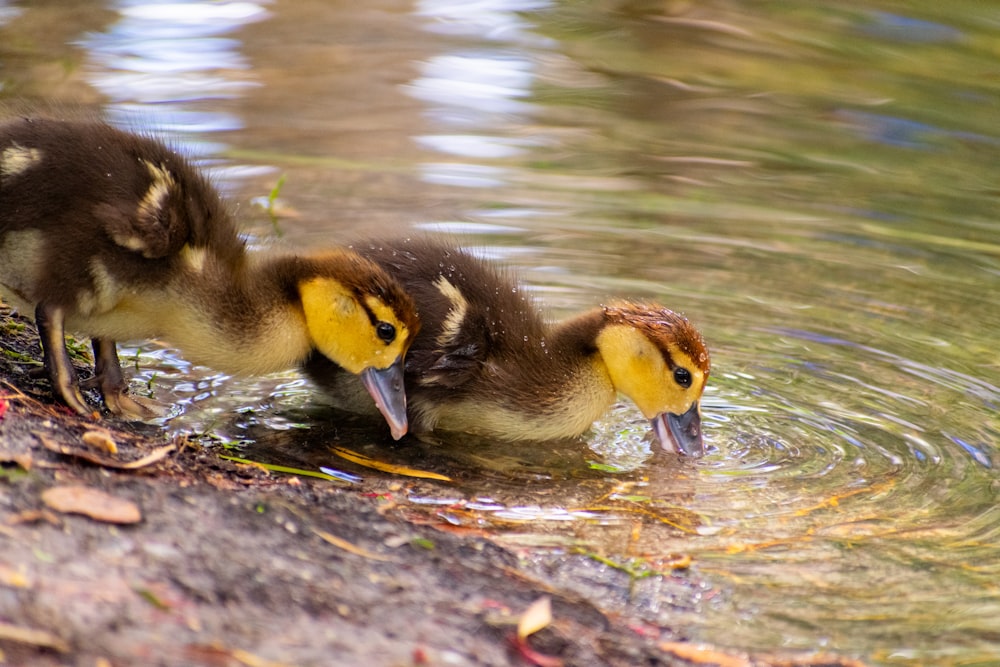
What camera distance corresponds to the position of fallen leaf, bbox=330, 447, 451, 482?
468 cm

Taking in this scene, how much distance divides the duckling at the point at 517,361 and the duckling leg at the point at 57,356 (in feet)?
3.14

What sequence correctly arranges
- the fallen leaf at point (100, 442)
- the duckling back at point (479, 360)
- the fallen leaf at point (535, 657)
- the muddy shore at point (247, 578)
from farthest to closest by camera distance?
the duckling back at point (479, 360) → the fallen leaf at point (100, 442) → the fallen leaf at point (535, 657) → the muddy shore at point (247, 578)

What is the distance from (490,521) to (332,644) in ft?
4.66

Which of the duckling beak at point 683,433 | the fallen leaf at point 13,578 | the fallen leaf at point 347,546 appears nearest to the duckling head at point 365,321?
the duckling beak at point 683,433

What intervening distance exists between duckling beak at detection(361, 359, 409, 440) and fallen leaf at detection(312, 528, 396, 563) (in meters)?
1.33

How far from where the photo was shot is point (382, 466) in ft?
15.6

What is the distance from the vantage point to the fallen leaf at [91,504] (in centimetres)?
317

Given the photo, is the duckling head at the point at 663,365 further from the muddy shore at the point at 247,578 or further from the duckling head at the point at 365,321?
the muddy shore at the point at 247,578

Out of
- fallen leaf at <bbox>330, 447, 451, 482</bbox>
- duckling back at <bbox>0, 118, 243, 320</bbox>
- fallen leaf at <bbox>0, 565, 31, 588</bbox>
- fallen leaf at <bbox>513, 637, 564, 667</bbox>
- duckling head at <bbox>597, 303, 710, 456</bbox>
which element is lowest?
fallen leaf at <bbox>330, 447, 451, 482</bbox>

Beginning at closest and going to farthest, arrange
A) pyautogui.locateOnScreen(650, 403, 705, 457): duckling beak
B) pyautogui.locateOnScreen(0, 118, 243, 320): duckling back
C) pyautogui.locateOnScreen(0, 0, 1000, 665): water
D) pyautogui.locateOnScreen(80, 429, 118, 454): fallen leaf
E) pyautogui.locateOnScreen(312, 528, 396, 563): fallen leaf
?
pyautogui.locateOnScreen(312, 528, 396, 563): fallen leaf → pyautogui.locateOnScreen(80, 429, 118, 454): fallen leaf → pyautogui.locateOnScreen(0, 0, 1000, 665): water → pyautogui.locateOnScreen(0, 118, 243, 320): duckling back → pyautogui.locateOnScreen(650, 403, 705, 457): duckling beak

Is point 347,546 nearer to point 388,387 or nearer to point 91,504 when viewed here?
point 91,504

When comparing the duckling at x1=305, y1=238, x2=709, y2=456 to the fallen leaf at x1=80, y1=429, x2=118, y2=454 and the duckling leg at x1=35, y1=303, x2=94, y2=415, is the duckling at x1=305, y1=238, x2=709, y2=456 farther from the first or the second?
the fallen leaf at x1=80, y1=429, x2=118, y2=454

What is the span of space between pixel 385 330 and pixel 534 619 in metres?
1.77

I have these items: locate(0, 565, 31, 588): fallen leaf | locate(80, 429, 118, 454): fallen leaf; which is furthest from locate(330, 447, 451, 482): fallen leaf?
locate(0, 565, 31, 588): fallen leaf
